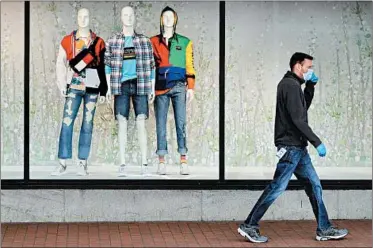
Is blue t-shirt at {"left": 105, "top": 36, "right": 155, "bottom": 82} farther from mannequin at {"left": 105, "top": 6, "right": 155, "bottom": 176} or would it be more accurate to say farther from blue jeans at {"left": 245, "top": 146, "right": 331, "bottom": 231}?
blue jeans at {"left": 245, "top": 146, "right": 331, "bottom": 231}

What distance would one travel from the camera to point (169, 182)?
46.7 feet

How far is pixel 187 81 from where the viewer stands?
46.9 feet

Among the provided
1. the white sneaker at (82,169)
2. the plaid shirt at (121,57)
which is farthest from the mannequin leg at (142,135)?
the white sneaker at (82,169)

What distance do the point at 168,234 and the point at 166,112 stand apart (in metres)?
1.76

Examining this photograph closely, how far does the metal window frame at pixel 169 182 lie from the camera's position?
1412 centimetres

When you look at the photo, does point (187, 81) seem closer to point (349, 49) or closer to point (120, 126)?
point (120, 126)

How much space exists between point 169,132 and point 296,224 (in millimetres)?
1954

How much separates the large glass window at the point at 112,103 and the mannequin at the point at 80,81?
62 millimetres

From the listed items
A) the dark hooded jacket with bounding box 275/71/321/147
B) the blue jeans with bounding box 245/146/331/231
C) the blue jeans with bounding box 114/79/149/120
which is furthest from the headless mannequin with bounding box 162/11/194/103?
the blue jeans with bounding box 245/146/331/231

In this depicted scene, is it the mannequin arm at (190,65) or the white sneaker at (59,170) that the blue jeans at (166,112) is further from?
the white sneaker at (59,170)

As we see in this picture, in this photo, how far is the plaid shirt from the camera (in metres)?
14.2

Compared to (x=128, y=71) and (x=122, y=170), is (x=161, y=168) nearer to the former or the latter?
(x=122, y=170)

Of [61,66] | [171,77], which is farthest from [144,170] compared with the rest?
[61,66]

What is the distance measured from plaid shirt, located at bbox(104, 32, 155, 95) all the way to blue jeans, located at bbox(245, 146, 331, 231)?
2.41m
